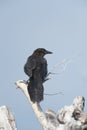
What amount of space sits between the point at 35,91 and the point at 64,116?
127 centimetres

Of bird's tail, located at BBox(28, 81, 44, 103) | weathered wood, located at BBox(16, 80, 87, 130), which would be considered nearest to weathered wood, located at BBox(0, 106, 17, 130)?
weathered wood, located at BBox(16, 80, 87, 130)

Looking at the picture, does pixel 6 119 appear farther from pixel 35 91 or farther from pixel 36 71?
pixel 36 71

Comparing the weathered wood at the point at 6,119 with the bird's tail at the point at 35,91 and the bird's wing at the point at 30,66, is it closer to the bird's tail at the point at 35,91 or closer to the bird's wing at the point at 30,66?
the bird's tail at the point at 35,91

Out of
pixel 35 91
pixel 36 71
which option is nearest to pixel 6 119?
pixel 35 91

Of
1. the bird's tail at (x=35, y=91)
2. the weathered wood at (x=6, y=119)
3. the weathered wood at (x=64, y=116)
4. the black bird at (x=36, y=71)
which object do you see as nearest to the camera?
the weathered wood at (x=64, y=116)

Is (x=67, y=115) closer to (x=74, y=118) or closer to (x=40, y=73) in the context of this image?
(x=74, y=118)

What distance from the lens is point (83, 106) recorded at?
80.4ft

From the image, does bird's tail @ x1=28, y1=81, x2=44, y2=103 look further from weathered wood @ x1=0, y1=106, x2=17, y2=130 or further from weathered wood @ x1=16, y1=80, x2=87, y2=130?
weathered wood @ x1=0, y1=106, x2=17, y2=130

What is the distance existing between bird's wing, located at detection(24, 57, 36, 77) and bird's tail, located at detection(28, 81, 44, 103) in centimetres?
47

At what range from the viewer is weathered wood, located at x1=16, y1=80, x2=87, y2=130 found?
2317cm

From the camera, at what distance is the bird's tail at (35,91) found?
23.5 metres

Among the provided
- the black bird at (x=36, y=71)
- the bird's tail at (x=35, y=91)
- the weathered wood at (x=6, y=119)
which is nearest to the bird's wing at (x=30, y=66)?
the black bird at (x=36, y=71)

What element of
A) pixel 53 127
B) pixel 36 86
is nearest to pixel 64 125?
pixel 53 127

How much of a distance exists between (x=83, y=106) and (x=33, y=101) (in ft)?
6.70
